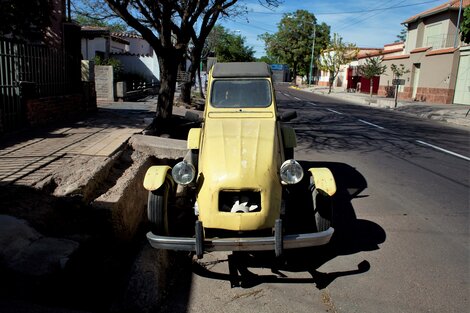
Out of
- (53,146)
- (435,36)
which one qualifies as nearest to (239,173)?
(53,146)

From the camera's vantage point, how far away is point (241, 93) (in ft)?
19.3

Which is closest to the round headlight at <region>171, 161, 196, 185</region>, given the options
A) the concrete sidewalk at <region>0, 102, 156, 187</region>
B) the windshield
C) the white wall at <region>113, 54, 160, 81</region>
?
the windshield

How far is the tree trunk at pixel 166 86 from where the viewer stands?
11570mm

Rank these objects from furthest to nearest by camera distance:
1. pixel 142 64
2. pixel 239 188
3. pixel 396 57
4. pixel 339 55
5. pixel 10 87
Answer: pixel 339 55 → pixel 396 57 → pixel 142 64 → pixel 10 87 → pixel 239 188

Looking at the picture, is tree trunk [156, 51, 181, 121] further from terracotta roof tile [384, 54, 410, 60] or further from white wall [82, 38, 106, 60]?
terracotta roof tile [384, 54, 410, 60]

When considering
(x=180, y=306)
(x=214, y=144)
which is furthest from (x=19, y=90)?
(x=180, y=306)

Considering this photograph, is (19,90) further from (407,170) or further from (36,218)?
(407,170)

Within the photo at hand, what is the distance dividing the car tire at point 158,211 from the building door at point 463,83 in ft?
96.8

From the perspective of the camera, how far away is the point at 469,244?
209 inches

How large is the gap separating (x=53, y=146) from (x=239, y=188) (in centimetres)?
485

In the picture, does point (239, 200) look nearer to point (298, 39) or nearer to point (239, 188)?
point (239, 188)

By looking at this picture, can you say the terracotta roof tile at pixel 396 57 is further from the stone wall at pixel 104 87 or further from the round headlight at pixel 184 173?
the round headlight at pixel 184 173

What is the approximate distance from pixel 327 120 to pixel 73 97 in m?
10.2

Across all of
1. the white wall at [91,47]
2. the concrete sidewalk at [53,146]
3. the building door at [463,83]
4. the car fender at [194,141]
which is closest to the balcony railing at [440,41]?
the building door at [463,83]
